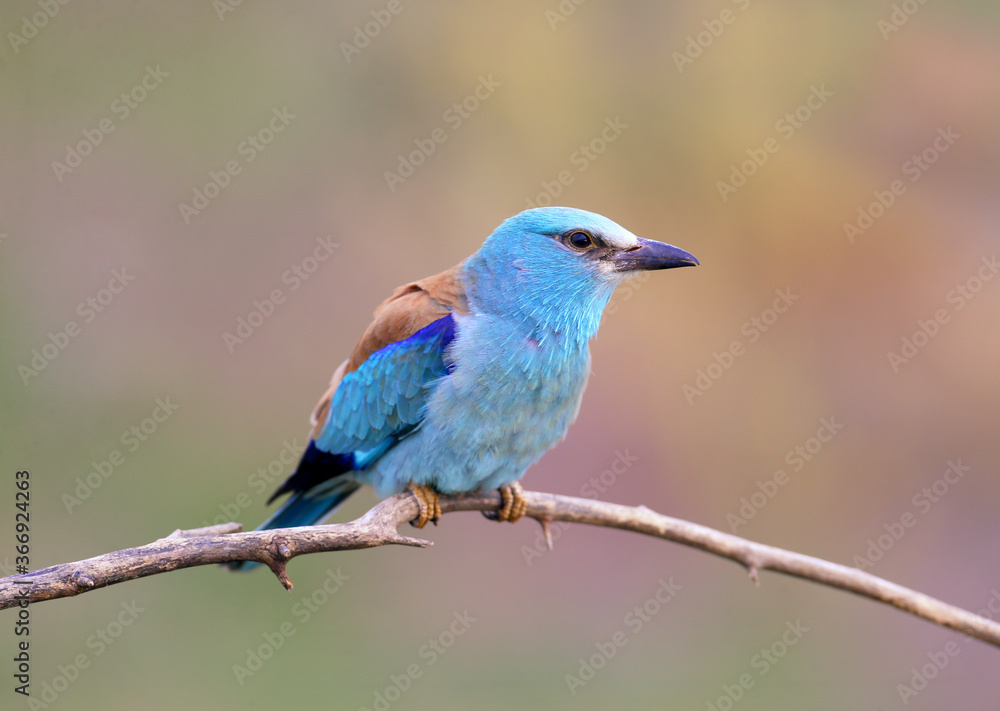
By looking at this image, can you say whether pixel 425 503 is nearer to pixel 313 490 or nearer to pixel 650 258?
pixel 313 490

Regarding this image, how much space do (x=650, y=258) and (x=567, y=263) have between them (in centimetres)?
23

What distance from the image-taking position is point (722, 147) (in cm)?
446

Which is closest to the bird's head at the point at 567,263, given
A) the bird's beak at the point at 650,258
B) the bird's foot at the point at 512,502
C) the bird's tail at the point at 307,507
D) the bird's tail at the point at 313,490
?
the bird's beak at the point at 650,258

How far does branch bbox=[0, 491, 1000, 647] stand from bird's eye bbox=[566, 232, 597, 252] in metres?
0.72

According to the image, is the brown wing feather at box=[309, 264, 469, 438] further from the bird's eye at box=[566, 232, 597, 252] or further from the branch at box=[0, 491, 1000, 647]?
the branch at box=[0, 491, 1000, 647]

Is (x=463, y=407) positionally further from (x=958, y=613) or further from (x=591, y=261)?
(x=958, y=613)

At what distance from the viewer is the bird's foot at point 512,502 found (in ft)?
8.73

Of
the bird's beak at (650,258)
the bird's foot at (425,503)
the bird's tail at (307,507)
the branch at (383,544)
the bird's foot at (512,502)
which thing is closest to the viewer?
the branch at (383,544)

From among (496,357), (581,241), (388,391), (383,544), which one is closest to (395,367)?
(388,391)

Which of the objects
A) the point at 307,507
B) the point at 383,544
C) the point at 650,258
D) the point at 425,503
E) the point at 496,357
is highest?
the point at 650,258

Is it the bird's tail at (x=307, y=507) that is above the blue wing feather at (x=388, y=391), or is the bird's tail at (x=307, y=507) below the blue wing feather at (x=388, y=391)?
below

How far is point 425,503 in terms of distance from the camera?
254cm

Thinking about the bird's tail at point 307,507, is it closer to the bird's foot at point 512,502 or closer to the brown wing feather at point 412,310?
the brown wing feather at point 412,310

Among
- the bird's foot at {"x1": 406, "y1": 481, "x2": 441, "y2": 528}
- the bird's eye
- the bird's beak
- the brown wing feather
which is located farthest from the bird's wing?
the bird's beak
